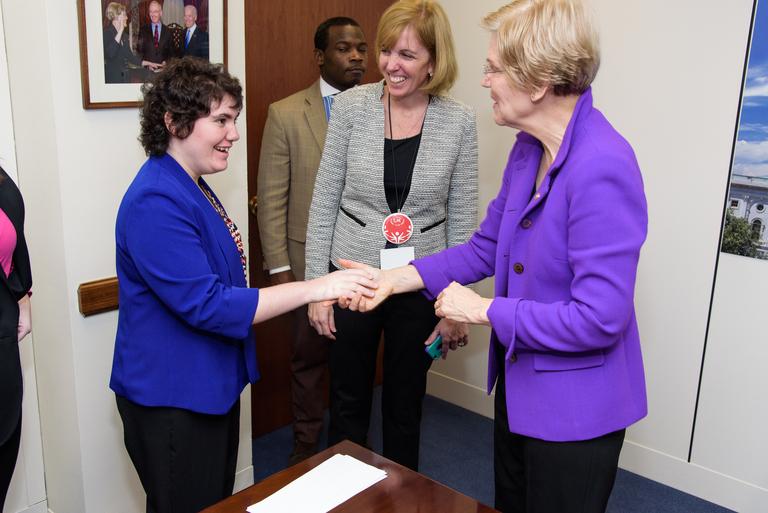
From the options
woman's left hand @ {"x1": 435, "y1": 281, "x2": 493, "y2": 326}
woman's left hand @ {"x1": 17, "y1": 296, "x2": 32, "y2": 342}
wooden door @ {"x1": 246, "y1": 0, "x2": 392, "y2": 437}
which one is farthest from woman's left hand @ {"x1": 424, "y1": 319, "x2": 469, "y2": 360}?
woman's left hand @ {"x1": 17, "y1": 296, "x2": 32, "y2": 342}

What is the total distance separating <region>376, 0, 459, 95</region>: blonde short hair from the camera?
89.5 inches

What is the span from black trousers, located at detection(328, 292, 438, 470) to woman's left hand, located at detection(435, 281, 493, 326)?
1.86 feet

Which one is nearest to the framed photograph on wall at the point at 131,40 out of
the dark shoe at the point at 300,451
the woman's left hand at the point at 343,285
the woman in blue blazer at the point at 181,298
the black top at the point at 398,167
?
the woman in blue blazer at the point at 181,298

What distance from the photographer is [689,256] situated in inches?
118

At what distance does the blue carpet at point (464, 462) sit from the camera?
3027 millimetres

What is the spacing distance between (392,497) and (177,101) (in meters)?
1.08

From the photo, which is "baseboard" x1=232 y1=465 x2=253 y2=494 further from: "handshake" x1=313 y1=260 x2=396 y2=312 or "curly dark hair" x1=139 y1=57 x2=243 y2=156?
"curly dark hair" x1=139 y1=57 x2=243 y2=156

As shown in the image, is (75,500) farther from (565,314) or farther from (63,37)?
(565,314)

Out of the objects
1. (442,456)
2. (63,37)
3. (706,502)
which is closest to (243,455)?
(442,456)

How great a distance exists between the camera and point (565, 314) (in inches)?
60.5

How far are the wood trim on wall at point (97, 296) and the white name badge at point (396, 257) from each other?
2.87ft

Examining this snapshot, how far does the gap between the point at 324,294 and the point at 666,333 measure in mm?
1811

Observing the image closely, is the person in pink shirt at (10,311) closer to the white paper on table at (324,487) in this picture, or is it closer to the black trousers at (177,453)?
the black trousers at (177,453)

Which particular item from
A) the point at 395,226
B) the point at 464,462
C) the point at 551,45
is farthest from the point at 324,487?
the point at 464,462
